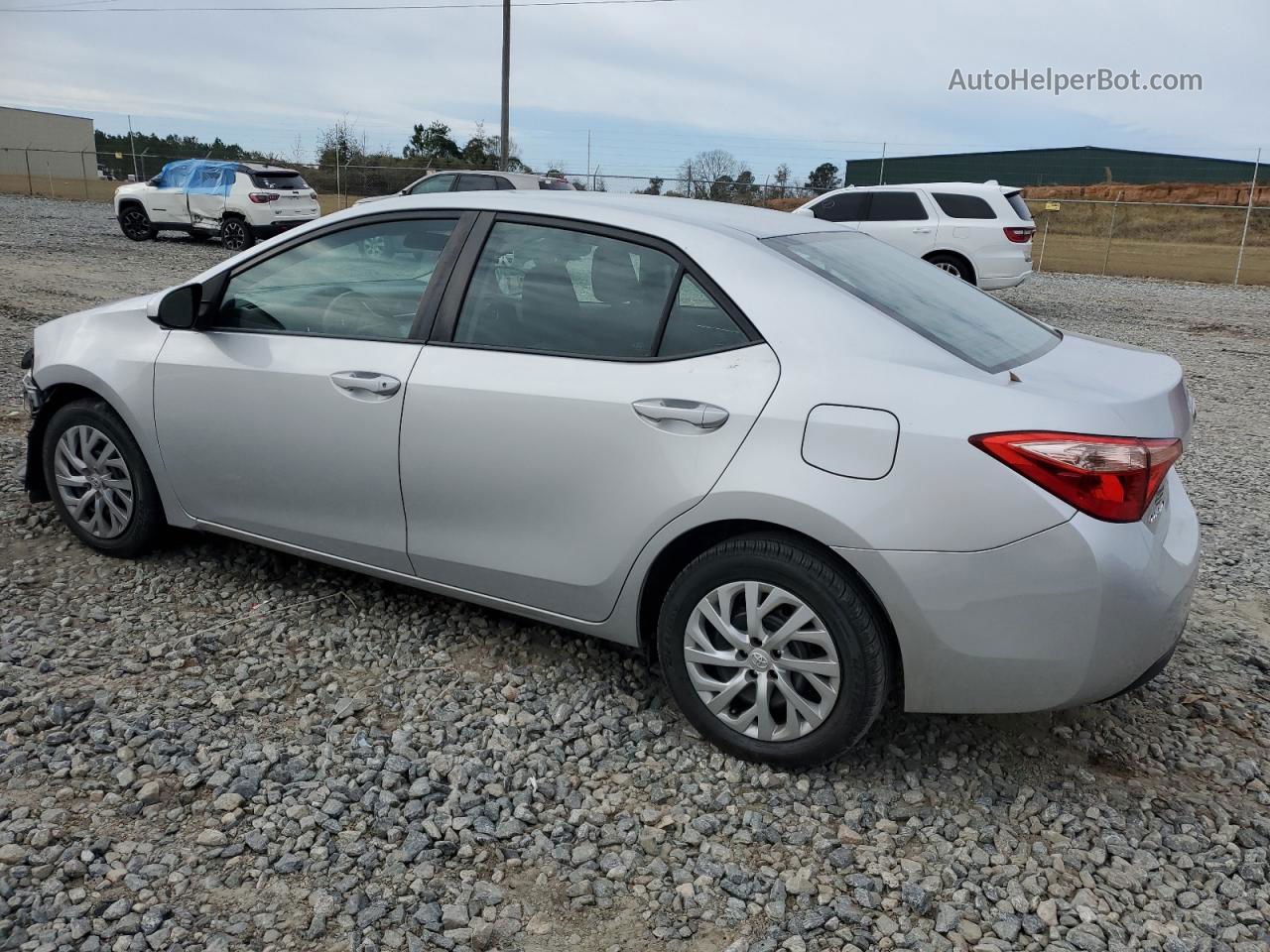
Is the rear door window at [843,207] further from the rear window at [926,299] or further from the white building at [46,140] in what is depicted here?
the white building at [46,140]

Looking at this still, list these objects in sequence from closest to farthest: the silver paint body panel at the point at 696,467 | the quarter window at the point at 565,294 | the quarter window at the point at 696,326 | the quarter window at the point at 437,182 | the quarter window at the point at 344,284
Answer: the silver paint body panel at the point at 696,467 < the quarter window at the point at 696,326 < the quarter window at the point at 565,294 < the quarter window at the point at 344,284 < the quarter window at the point at 437,182

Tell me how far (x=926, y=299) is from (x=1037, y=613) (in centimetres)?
112

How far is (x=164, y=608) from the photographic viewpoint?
4039 mm

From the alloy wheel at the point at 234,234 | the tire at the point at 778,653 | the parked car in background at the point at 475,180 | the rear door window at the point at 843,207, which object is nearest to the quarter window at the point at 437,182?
the parked car in background at the point at 475,180

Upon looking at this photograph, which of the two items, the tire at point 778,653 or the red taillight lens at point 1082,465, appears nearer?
the red taillight lens at point 1082,465

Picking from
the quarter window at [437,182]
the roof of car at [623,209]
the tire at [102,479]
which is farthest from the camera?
the quarter window at [437,182]

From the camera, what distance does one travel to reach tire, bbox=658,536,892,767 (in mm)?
2809

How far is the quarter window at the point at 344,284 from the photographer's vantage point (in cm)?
361

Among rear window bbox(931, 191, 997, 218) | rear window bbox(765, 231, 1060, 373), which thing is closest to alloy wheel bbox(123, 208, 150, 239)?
rear window bbox(931, 191, 997, 218)

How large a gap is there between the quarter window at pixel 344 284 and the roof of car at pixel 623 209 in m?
0.12

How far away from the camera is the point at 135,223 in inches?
814

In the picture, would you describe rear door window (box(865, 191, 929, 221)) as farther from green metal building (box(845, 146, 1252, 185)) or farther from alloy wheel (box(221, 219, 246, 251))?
green metal building (box(845, 146, 1252, 185))

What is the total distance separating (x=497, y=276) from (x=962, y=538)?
1745 millimetres

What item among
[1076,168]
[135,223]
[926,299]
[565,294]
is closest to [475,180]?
[135,223]
